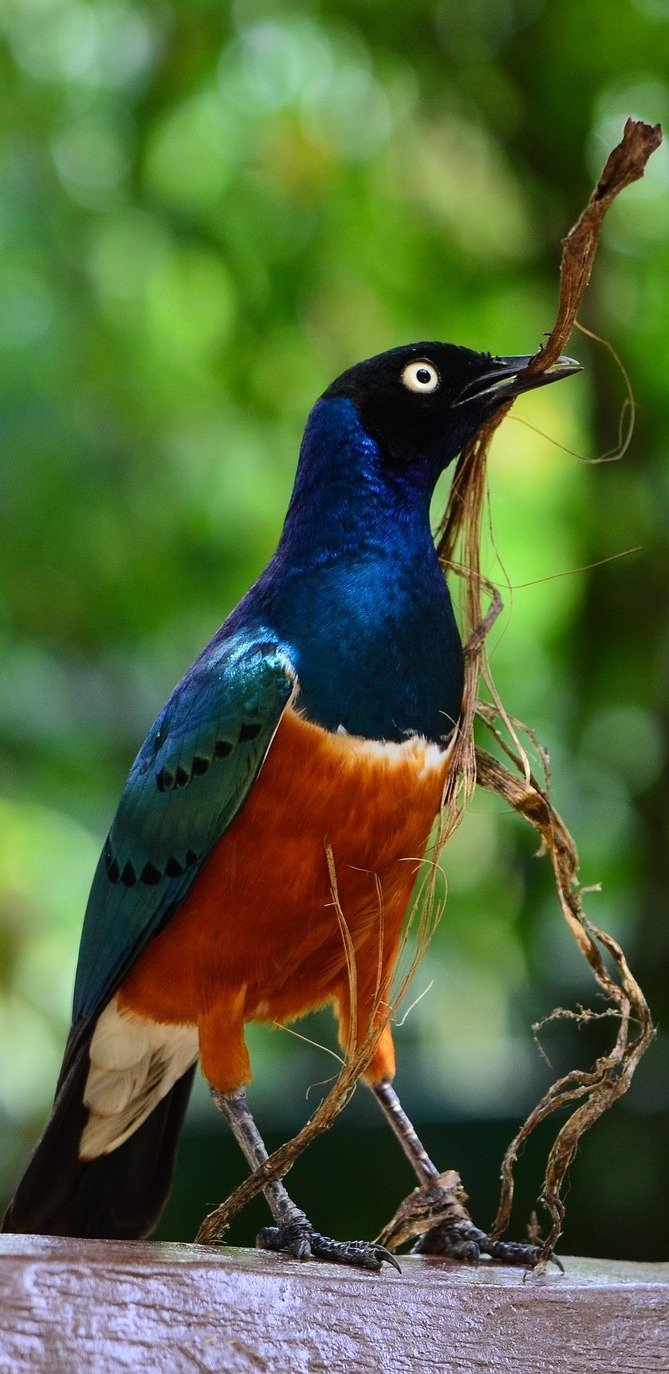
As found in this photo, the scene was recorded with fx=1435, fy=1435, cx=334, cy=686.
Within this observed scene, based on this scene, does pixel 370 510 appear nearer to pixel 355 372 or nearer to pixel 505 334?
pixel 355 372

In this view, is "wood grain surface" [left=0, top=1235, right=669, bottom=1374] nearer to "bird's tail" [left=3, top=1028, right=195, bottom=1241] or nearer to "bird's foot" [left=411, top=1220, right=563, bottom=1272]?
"bird's foot" [left=411, top=1220, right=563, bottom=1272]

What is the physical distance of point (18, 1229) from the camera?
2.94 m

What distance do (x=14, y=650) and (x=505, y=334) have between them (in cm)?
236

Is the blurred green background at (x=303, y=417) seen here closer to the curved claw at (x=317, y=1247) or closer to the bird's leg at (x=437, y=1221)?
the bird's leg at (x=437, y=1221)

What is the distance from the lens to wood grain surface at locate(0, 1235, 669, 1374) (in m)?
1.93

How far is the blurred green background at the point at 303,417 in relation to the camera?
542 centimetres

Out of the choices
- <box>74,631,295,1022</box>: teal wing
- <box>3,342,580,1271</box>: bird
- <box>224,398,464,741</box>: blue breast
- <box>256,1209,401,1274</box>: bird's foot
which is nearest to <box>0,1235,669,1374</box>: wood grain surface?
<box>256,1209,401,1274</box>: bird's foot

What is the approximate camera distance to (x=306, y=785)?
2492 millimetres

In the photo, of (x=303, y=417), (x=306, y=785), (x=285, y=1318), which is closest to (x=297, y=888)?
(x=306, y=785)

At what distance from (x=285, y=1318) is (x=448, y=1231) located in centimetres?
80

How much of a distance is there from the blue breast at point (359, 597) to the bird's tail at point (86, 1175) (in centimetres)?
94

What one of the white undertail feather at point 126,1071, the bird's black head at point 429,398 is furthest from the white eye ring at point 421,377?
the white undertail feather at point 126,1071

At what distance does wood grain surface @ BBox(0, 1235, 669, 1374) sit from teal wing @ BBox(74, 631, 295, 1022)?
2.13ft

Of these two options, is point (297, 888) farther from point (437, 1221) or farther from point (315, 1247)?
point (437, 1221)
